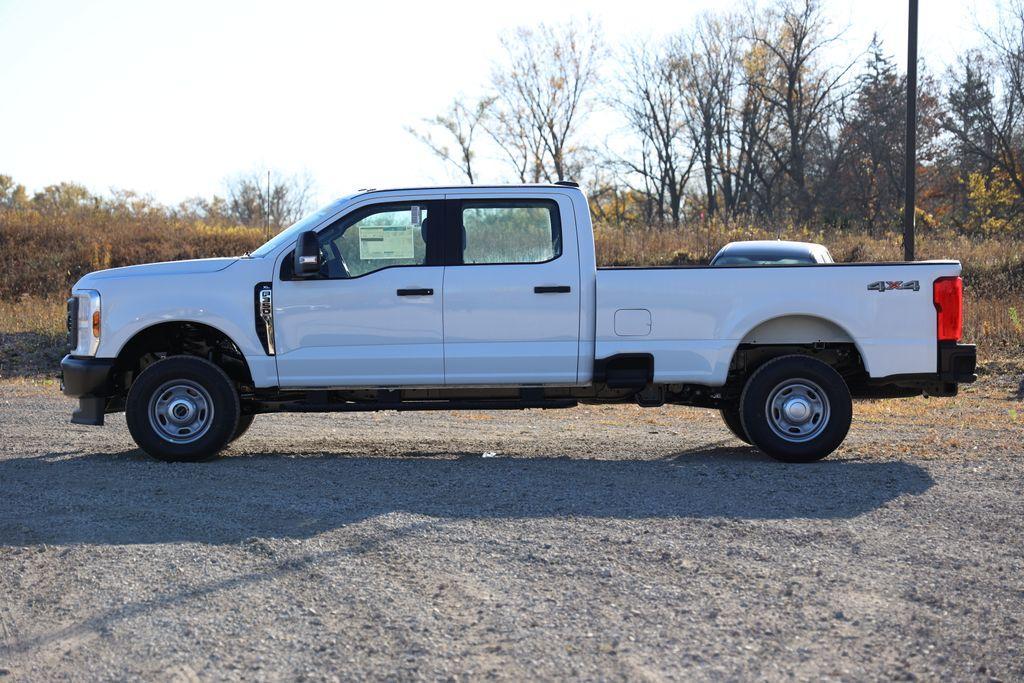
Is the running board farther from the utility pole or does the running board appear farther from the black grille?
the utility pole

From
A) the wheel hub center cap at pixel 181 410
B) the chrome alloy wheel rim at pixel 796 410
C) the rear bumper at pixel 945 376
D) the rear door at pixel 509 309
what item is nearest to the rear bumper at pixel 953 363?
the rear bumper at pixel 945 376

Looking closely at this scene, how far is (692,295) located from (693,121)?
43.2 metres

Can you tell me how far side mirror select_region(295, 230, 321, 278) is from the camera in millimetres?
8661

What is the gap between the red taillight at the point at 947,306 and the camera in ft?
29.0

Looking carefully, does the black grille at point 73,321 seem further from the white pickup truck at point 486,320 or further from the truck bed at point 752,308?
the truck bed at point 752,308

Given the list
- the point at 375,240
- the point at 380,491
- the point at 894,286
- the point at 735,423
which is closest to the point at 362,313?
the point at 375,240

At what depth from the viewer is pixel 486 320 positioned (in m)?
8.91

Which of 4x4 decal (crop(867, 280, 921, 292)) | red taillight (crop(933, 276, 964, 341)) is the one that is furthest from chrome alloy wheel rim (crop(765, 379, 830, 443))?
red taillight (crop(933, 276, 964, 341))

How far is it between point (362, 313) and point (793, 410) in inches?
139

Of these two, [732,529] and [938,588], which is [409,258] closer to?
[732,529]

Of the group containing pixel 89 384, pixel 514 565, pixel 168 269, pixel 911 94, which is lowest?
pixel 514 565

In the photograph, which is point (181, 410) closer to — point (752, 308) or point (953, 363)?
point (752, 308)

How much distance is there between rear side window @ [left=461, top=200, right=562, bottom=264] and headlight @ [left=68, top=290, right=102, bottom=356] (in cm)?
300

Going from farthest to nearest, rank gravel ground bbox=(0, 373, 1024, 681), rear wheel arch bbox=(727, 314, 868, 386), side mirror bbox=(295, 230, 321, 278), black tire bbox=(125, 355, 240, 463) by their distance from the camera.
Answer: rear wheel arch bbox=(727, 314, 868, 386) < black tire bbox=(125, 355, 240, 463) < side mirror bbox=(295, 230, 321, 278) < gravel ground bbox=(0, 373, 1024, 681)
